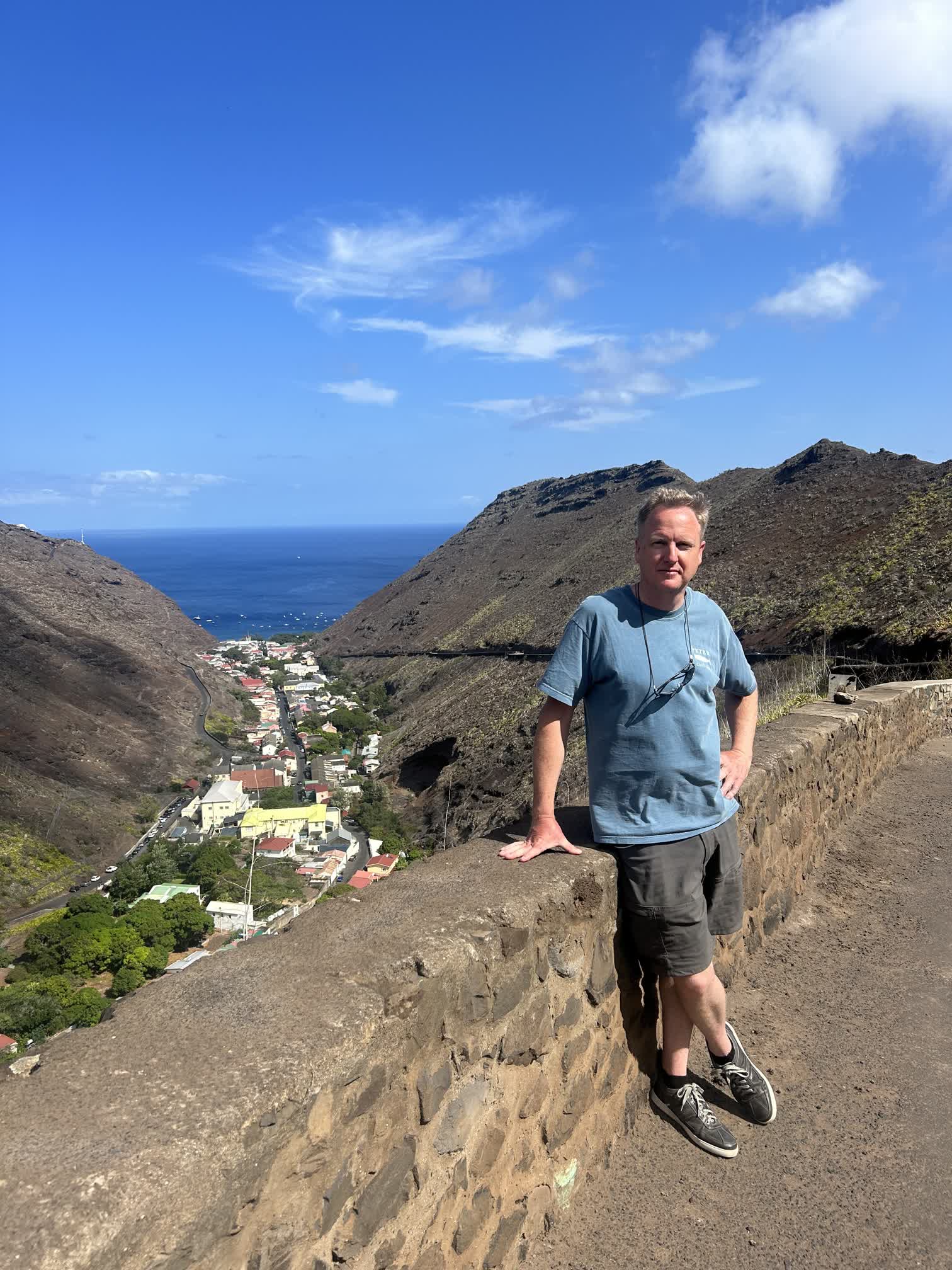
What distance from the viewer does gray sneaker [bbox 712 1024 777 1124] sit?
8.87 feet

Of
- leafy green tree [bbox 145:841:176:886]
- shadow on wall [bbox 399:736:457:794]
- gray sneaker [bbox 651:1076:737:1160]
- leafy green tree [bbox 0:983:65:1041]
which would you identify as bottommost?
leafy green tree [bbox 145:841:176:886]

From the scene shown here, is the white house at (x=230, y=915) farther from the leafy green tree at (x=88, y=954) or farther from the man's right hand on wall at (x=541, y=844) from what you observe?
the man's right hand on wall at (x=541, y=844)

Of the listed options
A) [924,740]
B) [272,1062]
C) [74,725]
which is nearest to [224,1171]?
[272,1062]

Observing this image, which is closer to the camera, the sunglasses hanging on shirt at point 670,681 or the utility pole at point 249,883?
the sunglasses hanging on shirt at point 670,681

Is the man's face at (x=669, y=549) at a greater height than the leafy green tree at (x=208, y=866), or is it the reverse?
the man's face at (x=669, y=549)

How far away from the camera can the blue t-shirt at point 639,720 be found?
92.4 inches

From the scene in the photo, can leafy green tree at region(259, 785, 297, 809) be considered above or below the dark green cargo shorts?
below

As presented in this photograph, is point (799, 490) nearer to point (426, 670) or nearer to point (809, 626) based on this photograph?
point (809, 626)

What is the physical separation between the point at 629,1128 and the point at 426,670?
174 ft

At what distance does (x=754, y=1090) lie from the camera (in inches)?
107

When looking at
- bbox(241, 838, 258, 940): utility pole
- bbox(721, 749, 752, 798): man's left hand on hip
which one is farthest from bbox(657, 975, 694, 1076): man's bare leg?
bbox(241, 838, 258, 940): utility pole

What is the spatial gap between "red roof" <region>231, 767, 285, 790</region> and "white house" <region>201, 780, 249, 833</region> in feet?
5.18

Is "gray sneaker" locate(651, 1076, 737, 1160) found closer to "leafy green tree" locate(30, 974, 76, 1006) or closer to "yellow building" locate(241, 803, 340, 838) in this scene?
"leafy green tree" locate(30, 974, 76, 1006)

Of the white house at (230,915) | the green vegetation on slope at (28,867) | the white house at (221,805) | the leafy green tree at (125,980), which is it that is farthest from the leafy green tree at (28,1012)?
the white house at (221,805)
